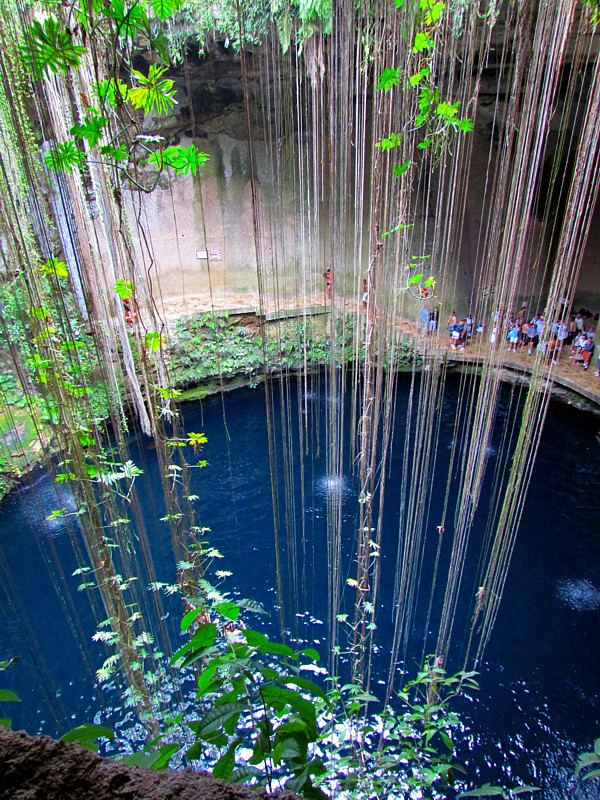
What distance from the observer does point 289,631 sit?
12.9 ft

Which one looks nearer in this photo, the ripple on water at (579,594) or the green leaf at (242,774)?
the green leaf at (242,774)

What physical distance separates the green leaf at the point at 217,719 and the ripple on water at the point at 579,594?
4484 millimetres

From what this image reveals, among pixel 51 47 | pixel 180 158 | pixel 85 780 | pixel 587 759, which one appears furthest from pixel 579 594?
pixel 51 47

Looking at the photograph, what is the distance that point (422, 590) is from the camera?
14.3 ft

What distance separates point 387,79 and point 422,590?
3.97 metres

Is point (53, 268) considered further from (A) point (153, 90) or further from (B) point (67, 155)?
(A) point (153, 90)

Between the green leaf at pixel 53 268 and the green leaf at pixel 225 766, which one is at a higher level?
the green leaf at pixel 53 268

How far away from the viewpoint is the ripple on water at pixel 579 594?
13.8 ft

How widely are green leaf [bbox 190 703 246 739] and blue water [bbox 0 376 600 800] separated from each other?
2.00 m

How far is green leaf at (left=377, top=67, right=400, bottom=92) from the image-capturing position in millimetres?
2029

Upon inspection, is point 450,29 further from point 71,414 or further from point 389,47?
point 71,414

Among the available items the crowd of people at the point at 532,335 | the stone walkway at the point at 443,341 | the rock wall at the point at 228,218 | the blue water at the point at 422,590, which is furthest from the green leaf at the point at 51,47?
the rock wall at the point at 228,218

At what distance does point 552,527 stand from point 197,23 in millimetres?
7489

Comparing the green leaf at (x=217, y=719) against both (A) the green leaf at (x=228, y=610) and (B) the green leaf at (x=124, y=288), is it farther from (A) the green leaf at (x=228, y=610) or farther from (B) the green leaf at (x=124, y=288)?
(B) the green leaf at (x=124, y=288)
